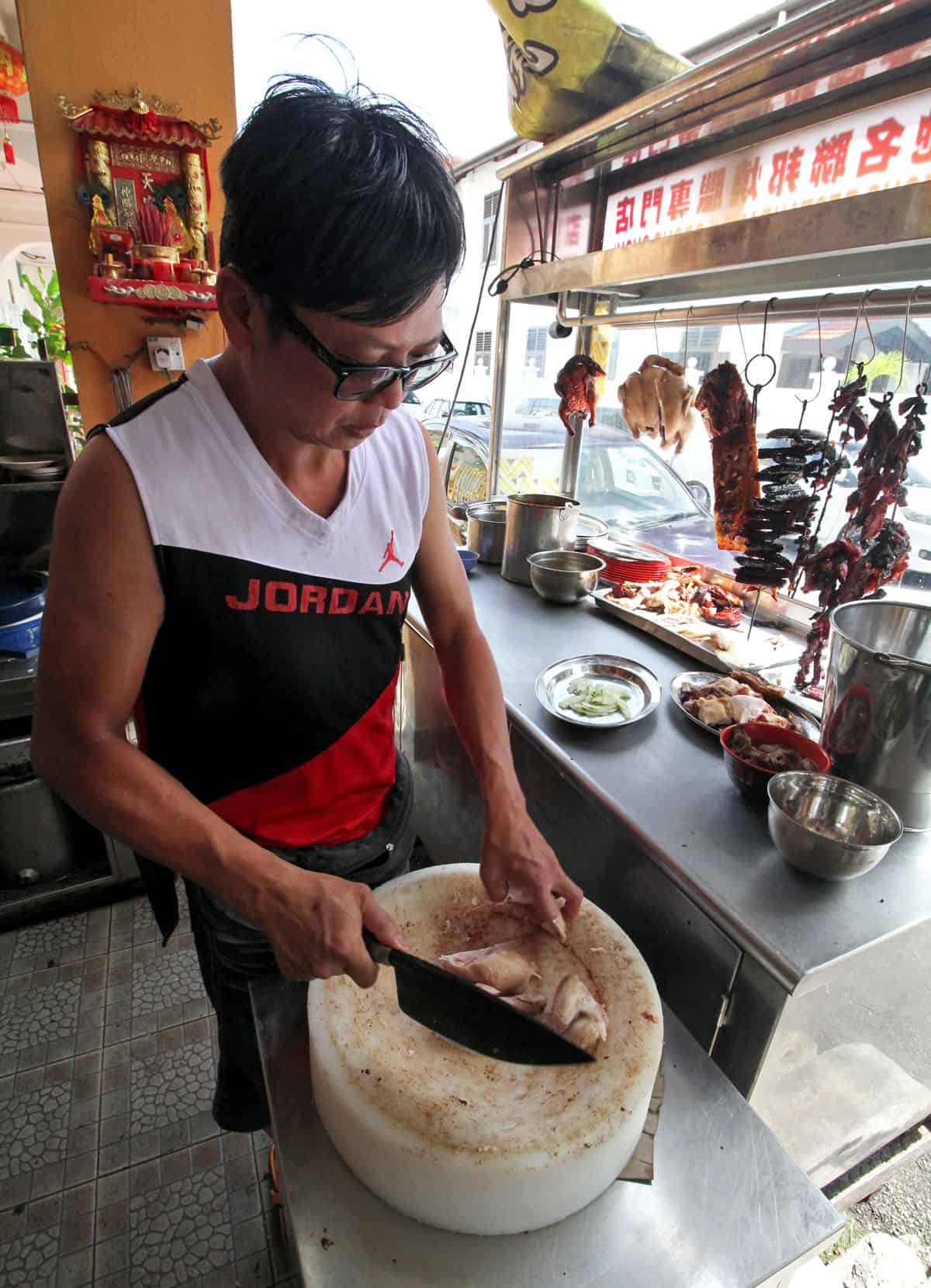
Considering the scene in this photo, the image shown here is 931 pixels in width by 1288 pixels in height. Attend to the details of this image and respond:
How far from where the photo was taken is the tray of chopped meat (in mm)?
1993

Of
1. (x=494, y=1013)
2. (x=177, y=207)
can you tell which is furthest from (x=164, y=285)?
(x=494, y=1013)

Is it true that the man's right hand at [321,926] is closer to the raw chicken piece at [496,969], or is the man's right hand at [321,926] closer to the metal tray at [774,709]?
the raw chicken piece at [496,969]

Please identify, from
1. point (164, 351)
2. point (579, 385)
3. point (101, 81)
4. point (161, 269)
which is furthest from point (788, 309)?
point (101, 81)

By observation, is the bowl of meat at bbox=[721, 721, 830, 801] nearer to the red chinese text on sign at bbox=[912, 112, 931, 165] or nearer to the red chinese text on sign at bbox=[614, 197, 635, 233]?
the red chinese text on sign at bbox=[912, 112, 931, 165]

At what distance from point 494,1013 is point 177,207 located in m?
3.57

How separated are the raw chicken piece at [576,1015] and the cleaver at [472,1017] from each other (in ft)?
0.22

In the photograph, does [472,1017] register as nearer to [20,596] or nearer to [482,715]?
[482,715]

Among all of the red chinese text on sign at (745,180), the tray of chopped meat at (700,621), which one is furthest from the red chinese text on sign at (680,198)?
the tray of chopped meat at (700,621)

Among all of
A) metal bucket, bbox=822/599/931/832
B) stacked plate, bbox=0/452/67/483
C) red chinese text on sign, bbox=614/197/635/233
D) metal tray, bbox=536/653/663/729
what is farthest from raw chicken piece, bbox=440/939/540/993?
red chinese text on sign, bbox=614/197/635/233

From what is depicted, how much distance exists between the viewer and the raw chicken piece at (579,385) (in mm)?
2637

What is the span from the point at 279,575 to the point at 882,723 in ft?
3.85

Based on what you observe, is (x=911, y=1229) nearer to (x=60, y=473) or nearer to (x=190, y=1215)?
(x=190, y=1215)

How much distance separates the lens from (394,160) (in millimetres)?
814

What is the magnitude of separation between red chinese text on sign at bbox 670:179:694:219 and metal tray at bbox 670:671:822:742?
1673 mm
